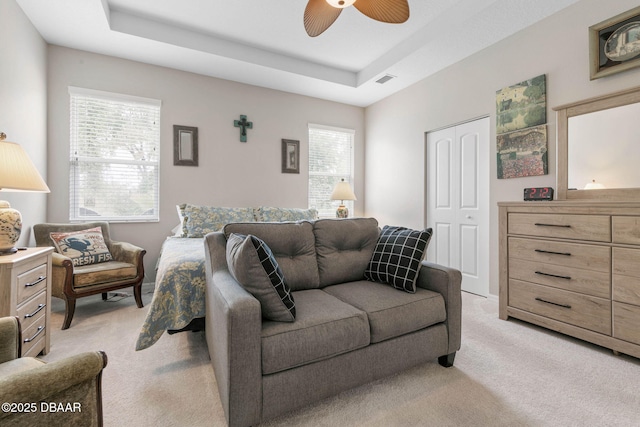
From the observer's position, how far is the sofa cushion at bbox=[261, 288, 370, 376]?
132 cm

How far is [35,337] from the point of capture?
6.09ft

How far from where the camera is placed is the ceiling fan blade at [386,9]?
A: 6.34ft

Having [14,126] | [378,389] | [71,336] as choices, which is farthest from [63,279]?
[378,389]

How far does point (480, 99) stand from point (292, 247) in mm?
2789

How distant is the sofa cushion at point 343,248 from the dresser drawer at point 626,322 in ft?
5.42

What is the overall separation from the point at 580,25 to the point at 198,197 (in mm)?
4275

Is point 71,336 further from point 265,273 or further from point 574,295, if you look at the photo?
point 574,295

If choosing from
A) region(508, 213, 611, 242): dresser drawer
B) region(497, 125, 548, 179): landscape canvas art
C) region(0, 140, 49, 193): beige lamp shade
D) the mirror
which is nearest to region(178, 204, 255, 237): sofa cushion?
region(0, 140, 49, 193): beige lamp shade

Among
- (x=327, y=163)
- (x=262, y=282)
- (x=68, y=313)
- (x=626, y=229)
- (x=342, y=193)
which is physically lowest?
(x=68, y=313)

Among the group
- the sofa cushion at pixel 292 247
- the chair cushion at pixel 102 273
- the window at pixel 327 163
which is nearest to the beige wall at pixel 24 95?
the chair cushion at pixel 102 273

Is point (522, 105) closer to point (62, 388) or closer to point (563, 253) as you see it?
point (563, 253)

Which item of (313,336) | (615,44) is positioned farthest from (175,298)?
(615,44)

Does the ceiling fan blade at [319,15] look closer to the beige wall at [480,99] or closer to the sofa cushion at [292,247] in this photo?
the sofa cushion at [292,247]

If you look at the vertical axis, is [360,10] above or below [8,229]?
above
